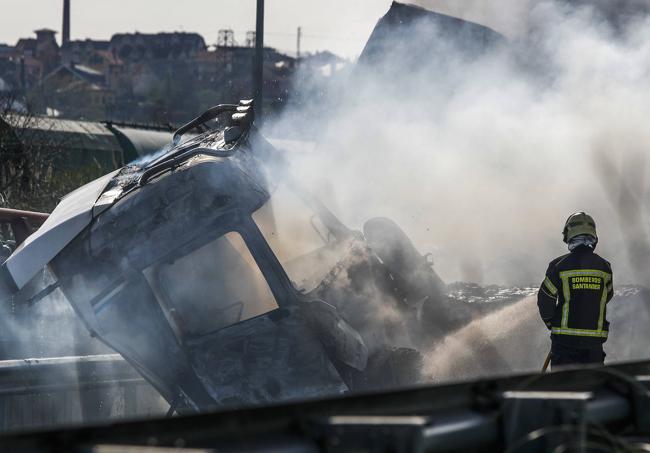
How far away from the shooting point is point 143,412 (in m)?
6.29

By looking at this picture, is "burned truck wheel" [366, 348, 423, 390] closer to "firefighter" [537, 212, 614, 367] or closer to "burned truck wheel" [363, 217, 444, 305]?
"burned truck wheel" [363, 217, 444, 305]

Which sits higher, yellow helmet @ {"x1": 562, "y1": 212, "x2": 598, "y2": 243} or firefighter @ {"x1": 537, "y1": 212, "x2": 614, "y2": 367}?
yellow helmet @ {"x1": 562, "y1": 212, "x2": 598, "y2": 243}

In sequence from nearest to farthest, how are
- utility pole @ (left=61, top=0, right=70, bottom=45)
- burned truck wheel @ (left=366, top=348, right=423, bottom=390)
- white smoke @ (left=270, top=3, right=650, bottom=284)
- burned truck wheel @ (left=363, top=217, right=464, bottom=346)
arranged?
1. burned truck wheel @ (left=366, top=348, right=423, bottom=390)
2. burned truck wheel @ (left=363, top=217, right=464, bottom=346)
3. white smoke @ (left=270, top=3, right=650, bottom=284)
4. utility pole @ (left=61, top=0, right=70, bottom=45)

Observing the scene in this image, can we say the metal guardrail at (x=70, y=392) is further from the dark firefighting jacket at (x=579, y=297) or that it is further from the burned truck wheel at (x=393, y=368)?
the dark firefighting jacket at (x=579, y=297)

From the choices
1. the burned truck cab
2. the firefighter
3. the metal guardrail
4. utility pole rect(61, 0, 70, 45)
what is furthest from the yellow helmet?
utility pole rect(61, 0, 70, 45)

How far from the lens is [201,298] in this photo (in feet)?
17.9

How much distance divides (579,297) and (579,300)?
2 centimetres

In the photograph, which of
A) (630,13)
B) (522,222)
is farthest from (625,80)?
(522,222)

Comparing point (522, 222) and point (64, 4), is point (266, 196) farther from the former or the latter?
point (64, 4)

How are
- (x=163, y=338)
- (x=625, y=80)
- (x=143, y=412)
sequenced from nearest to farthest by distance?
(x=163, y=338) → (x=143, y=412) → (x=625, y=80)

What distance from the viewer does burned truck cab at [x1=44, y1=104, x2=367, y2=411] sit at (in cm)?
528

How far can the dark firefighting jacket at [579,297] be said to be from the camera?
588 cm

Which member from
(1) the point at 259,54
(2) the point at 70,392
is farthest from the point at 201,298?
(1) the point at 259,54

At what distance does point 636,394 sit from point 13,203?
15.3 metres
